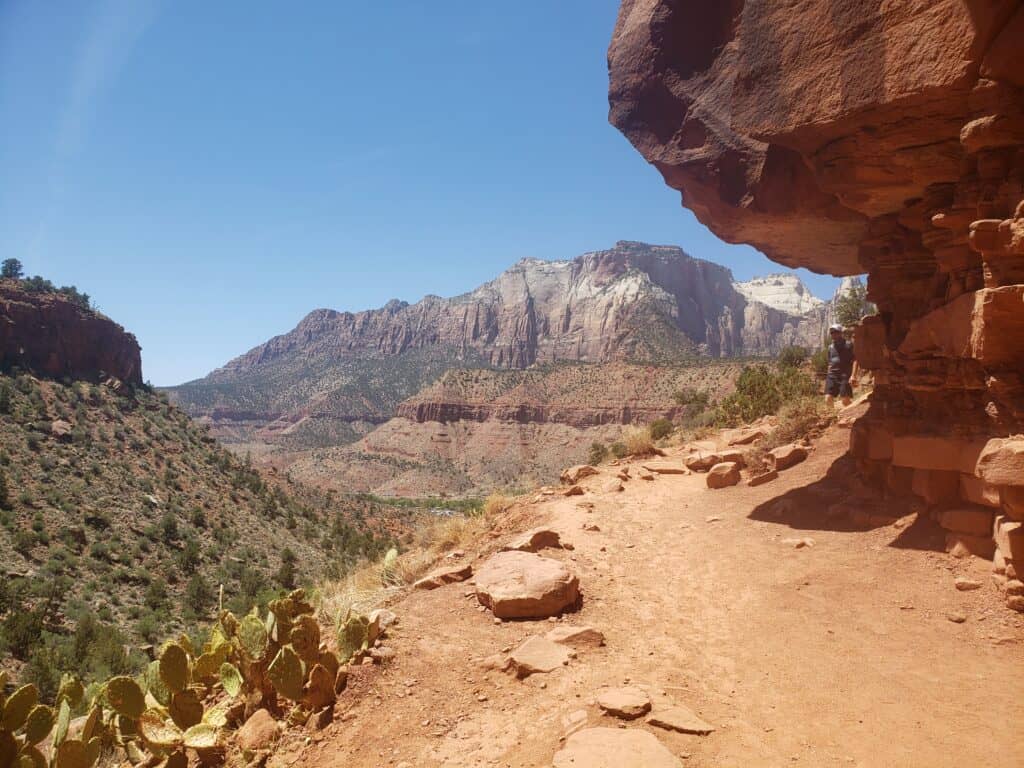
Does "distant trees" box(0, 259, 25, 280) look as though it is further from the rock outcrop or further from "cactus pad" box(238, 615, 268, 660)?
"cactus pad" box(238, 615, 268, 660)

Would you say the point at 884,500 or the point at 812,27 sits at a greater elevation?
the point at 812,27

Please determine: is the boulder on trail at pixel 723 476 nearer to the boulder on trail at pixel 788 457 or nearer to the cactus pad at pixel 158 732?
the boulder on trail at pixel 788 457

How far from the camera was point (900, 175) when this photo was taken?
23.3ft

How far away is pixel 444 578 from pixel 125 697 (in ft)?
10.7

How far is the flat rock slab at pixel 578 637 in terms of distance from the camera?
5.25 metres

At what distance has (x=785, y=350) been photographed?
23969 millimetres

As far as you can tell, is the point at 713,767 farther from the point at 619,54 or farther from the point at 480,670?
the point at 619,54


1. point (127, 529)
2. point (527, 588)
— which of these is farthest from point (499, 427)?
point (527, 588)

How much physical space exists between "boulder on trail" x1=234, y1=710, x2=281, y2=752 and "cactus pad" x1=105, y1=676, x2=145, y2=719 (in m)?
0.80

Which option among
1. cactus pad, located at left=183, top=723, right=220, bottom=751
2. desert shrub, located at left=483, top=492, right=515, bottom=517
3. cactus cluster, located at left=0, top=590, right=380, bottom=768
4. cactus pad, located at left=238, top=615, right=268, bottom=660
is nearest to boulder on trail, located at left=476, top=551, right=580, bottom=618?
cactus cluster, located at left=0, top=590, right=380, bottom=768

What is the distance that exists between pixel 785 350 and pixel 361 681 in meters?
22.6

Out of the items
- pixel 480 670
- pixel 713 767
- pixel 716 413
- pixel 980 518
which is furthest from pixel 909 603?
pixel 716 413

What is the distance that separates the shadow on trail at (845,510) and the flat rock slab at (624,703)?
13.8 ft

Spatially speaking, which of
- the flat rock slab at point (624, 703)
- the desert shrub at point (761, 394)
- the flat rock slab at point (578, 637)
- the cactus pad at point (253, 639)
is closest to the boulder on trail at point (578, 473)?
the desert shrub at point (761, 394)
